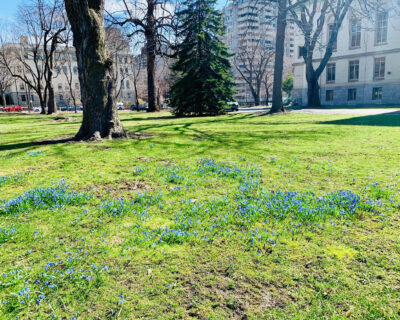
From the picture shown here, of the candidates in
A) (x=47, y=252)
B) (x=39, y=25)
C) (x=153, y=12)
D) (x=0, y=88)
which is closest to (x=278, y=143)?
(x=47, y=252)

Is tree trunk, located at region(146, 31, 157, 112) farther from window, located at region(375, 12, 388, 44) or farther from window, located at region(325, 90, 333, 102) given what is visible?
window, located at region(375, 12, 388, 44)

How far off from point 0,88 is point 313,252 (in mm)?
73562

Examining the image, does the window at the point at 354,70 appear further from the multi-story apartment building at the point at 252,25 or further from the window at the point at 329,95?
the multi-story apartment building at the point at 252,25

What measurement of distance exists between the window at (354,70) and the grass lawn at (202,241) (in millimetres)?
41713

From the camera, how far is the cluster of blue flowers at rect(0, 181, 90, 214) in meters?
4.15

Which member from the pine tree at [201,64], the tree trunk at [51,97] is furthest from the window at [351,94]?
the tree trunk at [51,97]

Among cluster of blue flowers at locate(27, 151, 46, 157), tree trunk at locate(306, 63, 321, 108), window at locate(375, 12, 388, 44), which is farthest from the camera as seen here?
window at locate(375, 12, 388, 44)

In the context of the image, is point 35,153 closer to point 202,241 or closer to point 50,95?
point 202,241

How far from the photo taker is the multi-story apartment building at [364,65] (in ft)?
124

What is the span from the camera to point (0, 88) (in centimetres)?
5975

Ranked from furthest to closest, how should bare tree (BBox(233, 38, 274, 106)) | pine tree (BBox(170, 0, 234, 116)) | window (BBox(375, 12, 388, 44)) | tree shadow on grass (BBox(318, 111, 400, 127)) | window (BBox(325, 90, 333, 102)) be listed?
bare tree (BBox(233, 38, 274, 106)) < window (BBox(325, 90, 333, 102)) < window (BBox(375, 12, 388, 44)) < pine tree (BBox(170, 0, 234, 116)) < tree shadow on grass (BBox(318, 111, 400, 127))

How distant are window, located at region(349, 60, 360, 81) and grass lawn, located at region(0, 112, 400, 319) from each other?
137ft

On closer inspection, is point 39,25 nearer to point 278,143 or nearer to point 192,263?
point 278,143

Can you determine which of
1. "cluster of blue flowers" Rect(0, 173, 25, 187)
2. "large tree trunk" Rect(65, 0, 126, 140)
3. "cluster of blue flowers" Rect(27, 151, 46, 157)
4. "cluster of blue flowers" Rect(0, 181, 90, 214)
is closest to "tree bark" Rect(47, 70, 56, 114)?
"large tree trunk" Rect(65, 0, 126, 140)
